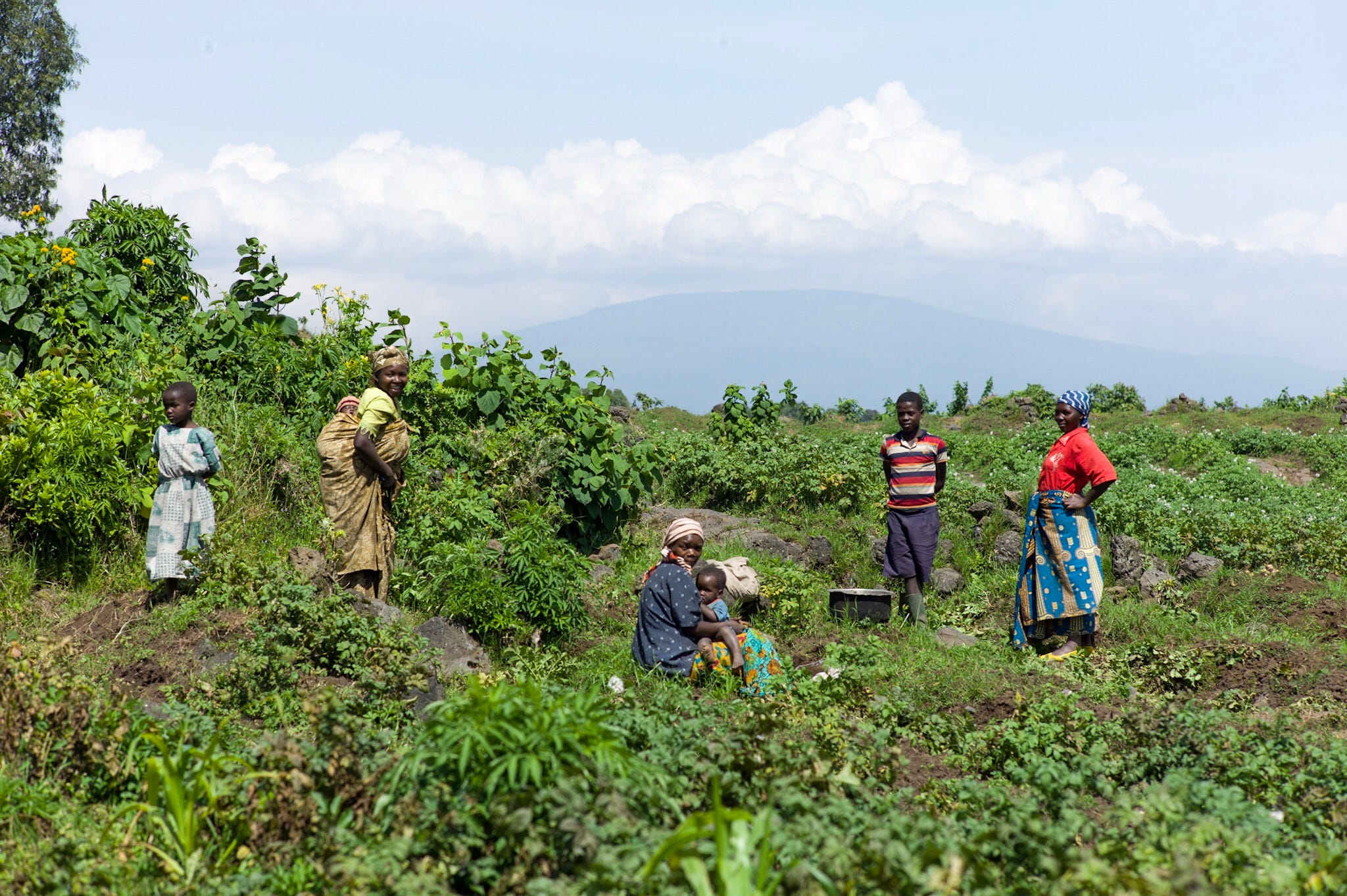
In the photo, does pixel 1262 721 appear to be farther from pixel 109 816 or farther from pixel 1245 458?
pixel 1245 458

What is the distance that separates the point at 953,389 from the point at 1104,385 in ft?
15.4

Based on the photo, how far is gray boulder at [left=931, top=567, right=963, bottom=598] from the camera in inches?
349

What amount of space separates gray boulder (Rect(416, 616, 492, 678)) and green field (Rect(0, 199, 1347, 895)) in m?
0.13

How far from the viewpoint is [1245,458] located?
1455cm

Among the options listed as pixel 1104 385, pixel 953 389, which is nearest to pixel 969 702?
pixel 953 389

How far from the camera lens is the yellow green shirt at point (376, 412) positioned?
7.05 m

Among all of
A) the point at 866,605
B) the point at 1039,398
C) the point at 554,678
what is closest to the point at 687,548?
the point at 554,678

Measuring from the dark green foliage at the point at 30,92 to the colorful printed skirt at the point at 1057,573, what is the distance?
2441 cm

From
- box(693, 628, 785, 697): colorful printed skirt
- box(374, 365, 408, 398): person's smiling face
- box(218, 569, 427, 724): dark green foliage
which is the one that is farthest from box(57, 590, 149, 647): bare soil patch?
box(693, 628, 785, 697): colorful printed skirt

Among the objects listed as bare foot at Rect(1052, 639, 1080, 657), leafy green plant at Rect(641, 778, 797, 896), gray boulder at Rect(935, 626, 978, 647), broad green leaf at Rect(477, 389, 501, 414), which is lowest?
gray boulder at Rect(935, 626, 978, 647)

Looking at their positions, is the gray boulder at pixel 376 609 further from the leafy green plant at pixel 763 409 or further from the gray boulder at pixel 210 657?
the leafy green plant at pixel 763 409

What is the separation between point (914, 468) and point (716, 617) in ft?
7.97

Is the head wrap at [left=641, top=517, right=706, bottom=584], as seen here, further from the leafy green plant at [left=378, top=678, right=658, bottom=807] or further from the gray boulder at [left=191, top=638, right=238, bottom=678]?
the leafy green plant at [left=378, top=678, right=658, bottom=807]

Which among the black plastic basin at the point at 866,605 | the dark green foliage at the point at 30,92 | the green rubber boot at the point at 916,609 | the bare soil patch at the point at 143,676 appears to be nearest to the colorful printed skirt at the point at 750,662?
the black plastic basin at the point at 866,605
